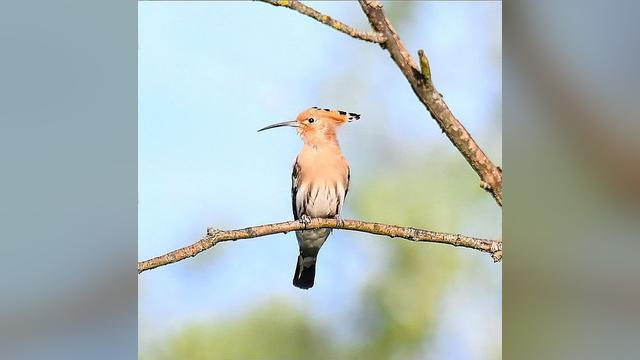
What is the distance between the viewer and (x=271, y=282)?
94.8 inches

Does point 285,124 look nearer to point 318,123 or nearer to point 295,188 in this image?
point 318,123

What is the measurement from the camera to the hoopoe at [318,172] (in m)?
2.44

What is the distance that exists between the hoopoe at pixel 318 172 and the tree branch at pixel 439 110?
9.4 inches

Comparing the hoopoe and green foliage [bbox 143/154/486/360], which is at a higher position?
the hoopoe

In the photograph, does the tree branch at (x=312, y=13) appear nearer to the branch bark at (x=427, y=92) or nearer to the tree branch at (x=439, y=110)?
the branch bark at (x=427, y=92)

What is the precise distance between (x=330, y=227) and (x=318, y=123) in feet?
1.12

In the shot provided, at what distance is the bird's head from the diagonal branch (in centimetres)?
28

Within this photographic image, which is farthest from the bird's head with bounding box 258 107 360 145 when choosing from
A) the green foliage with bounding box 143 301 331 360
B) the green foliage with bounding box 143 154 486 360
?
the green foliage with bounding box 143 301 331 360

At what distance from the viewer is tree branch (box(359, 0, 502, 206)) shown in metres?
2.29
